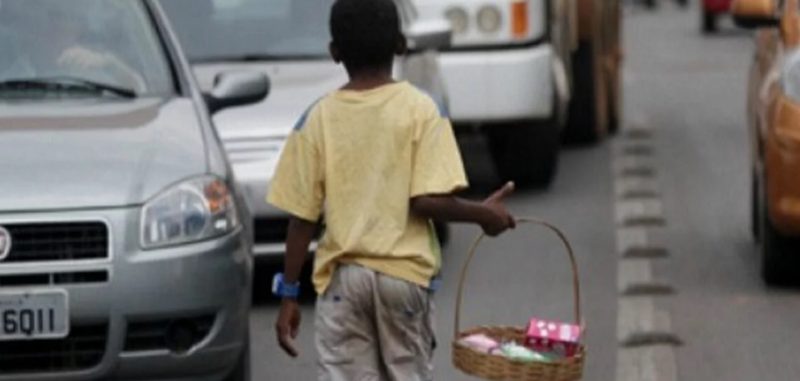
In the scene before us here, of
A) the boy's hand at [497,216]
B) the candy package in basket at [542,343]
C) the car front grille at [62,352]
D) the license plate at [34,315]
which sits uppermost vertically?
the boy's hand at [497,216]

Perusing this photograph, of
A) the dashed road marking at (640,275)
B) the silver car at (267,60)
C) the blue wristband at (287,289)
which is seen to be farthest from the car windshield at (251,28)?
the blue wristband at (287,289)

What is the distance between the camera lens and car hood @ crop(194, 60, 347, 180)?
37.2 feet

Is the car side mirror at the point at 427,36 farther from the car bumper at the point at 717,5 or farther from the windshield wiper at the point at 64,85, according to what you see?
the car bumper at the point at 717,5

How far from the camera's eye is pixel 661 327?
10766 mm

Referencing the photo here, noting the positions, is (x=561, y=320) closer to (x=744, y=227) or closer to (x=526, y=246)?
(x=526, y=246)

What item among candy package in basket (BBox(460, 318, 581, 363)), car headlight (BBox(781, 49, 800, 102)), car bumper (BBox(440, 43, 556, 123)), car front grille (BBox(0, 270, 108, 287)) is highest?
candy package in basket (BBox(460, 318, 581, 363))

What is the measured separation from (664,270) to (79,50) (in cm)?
403

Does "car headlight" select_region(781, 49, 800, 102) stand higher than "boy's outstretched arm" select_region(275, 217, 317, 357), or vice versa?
Result: "boy's outstretched arm" select_region(275, 217, 317, 357)

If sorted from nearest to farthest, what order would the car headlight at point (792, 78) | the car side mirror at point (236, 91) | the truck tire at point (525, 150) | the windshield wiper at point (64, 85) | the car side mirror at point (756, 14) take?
the windshield wiper at point (64, 85) → the car side mirror at point (236, 91) → the car headlight at point (792, 78) → the car side mirror at point (756, 14) → the truck tire at point (525, 150)

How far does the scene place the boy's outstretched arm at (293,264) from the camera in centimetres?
650

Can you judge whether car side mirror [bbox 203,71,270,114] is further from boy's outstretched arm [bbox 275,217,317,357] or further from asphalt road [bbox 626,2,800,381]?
boy's outstretched arm [bbox 275,217,317,357]

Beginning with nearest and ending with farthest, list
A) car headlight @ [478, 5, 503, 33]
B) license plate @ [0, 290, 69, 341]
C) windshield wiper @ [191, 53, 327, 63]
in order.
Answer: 1. license plate @ [0, 290, 69, 341]
2. windshield wiper @ [191, 53, 327, 63]
3. car headlight @ [478, 5, 503, 33]

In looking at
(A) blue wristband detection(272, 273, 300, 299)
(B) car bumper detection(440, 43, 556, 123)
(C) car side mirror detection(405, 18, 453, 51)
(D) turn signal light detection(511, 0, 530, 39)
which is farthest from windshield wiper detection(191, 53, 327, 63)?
(A) blue wristband detection(272, 273, 300, 299)

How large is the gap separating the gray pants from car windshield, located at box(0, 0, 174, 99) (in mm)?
3049
